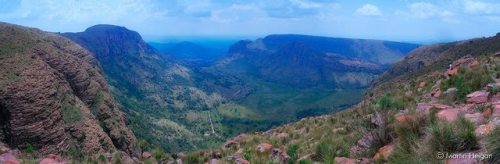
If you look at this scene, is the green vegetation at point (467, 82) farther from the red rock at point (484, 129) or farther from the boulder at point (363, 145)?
the red rock at point (484, 129)

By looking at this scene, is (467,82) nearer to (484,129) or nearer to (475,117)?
(475,117)

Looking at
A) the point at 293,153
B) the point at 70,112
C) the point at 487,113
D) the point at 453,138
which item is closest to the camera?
the point at 453,138

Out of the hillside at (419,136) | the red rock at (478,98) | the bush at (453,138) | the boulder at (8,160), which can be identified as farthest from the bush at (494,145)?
the boulder at (8,160)

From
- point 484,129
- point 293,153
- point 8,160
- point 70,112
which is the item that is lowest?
point 70,112

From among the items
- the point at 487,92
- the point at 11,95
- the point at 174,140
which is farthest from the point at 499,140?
the point at 174,140

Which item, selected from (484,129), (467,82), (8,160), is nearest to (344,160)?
(484,129)

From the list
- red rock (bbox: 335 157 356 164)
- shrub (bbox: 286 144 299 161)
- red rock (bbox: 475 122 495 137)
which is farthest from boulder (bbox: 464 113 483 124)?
shrub (bbox: 286 144 299 161)
